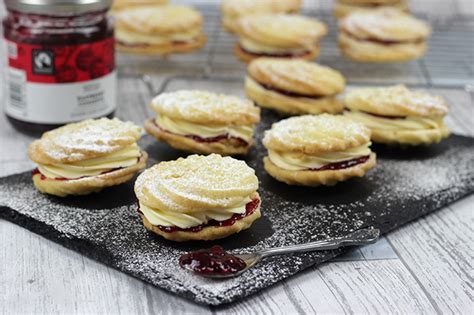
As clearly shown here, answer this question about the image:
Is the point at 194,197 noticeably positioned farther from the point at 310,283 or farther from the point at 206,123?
the point at 206,123

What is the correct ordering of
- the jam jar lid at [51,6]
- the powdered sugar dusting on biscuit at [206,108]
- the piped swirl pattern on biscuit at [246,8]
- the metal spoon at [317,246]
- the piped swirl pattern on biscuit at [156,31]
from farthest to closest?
the piped swirl pattern on biscuit at [246,8], the piped swirl pattern on biscuit at [156,31], the jam jar lid at [51,6], the powdered sugar dusting on biscuit at [206,108], the metal spoon at [317,246]

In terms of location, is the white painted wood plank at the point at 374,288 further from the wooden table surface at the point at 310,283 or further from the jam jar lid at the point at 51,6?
the jam jar lid at the point at 51,6

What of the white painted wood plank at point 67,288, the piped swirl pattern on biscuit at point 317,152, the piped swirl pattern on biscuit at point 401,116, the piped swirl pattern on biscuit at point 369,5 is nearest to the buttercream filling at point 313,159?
the piped swirl pattern on biscuit at point 317,152

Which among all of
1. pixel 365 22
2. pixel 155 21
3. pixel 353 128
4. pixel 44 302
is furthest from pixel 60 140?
pixel 365 22

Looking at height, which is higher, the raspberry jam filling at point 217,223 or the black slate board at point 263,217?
the raspberry jam filling at point 217,223

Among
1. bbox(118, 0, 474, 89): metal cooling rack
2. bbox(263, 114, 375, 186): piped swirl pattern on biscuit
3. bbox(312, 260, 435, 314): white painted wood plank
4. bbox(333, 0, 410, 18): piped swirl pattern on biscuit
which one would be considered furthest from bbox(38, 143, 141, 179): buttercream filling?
bbox(333, 0, 410, 18): piped swirl pattern on biscuit
